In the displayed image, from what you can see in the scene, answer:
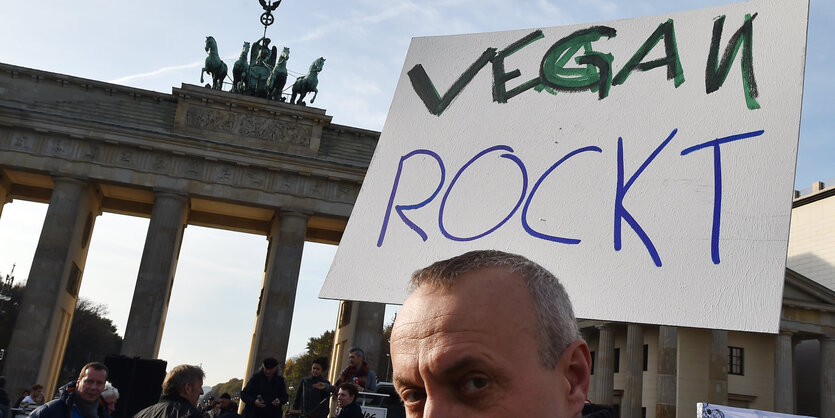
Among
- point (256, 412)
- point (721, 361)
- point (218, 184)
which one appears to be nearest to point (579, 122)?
point (256, 412)

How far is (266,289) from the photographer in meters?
40.2

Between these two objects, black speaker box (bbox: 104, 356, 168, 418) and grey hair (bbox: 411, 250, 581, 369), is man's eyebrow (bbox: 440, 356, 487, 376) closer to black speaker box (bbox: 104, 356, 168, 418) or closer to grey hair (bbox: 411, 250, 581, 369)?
grey hair (bbox: 411, 250, 581, 369)

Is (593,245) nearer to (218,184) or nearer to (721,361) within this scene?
(721,361)

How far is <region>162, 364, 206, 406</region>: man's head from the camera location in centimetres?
700

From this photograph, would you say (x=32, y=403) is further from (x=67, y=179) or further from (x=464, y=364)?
(x=464, y=364)

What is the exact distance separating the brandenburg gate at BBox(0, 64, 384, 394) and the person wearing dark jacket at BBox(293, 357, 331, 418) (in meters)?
25.4

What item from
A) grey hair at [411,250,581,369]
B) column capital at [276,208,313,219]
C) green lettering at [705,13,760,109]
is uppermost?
column capital at [276,208,313,219]

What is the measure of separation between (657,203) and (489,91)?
4.11 feet

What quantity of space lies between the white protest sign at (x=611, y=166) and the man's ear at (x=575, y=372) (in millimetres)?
1430

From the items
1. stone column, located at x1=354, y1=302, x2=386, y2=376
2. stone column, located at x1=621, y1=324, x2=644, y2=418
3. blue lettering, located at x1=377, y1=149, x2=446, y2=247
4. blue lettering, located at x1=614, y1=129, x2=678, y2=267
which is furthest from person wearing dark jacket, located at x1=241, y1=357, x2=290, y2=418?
stone column, located at x1=621, y1=324, x2=644, y2=418

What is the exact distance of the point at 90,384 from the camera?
7441 millimetres

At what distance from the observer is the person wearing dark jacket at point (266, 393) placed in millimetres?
12070

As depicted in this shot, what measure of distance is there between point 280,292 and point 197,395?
32.0m

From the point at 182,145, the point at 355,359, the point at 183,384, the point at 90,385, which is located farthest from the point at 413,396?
the point at 182,145
